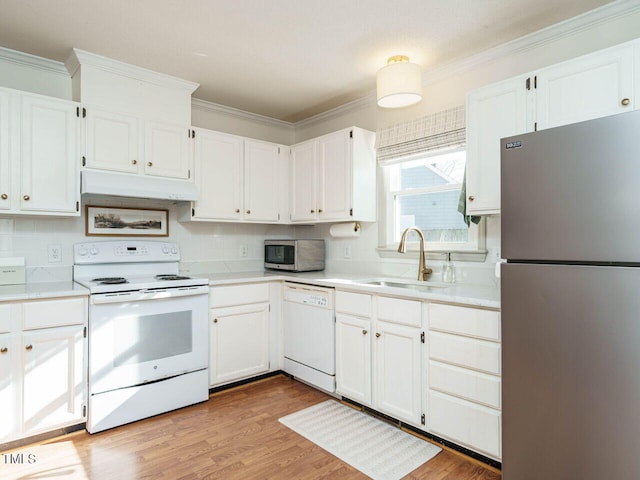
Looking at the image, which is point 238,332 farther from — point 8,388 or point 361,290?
point 8,388

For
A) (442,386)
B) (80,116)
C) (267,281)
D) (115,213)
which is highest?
(80,116)

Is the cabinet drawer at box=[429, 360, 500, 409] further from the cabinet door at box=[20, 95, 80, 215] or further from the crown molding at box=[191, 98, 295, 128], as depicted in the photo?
the crown molding at box=[191, 98, 295, 128]

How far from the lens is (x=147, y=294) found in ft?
8.49

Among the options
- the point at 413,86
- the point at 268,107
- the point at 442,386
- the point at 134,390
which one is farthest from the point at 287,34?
the point at 134,390

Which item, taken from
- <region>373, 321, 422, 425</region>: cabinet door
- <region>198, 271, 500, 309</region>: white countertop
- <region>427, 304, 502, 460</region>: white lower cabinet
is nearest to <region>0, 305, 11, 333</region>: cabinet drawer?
<region>198, 271, 500, 309</region>: white countertop

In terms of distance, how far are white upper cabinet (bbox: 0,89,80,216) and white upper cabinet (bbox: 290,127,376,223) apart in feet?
6.01

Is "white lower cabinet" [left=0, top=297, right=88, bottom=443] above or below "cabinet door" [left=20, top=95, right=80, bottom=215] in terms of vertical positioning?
below

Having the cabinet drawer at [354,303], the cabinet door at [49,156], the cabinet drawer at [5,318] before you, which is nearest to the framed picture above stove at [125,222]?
the cabinet door at [49,156]

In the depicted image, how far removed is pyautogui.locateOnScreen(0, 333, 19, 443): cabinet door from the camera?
215 cm

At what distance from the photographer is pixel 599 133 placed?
4.54 ft

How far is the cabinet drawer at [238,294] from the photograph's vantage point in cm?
300

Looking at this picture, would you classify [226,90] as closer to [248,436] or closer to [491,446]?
[248,436]

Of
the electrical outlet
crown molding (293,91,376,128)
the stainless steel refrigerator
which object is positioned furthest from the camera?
crown molding (293,91,376,128)

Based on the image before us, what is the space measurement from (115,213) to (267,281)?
1.32 metres
